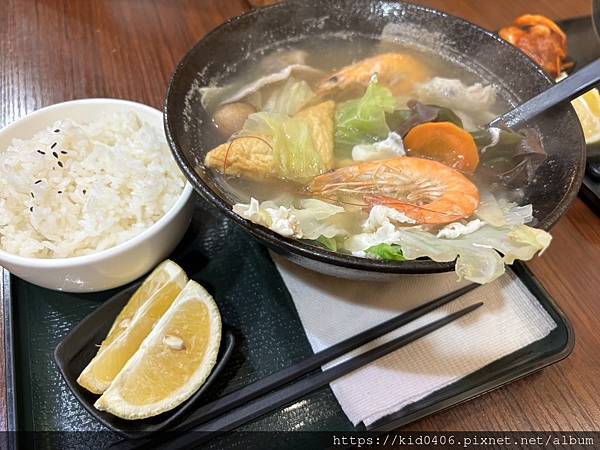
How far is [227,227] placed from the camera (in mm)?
1443

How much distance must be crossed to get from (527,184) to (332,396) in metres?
0.73

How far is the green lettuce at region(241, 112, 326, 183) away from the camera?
124 centimetres

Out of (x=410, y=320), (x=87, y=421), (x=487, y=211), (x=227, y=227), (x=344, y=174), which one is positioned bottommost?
(x=87, y=421)

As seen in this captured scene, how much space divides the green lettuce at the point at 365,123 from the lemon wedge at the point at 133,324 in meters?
0.60

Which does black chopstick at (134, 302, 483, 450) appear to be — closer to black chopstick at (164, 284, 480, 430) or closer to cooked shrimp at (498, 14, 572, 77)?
black chopstick at (164, 284, 480, 430)

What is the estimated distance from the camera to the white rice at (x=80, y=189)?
1.17 meters

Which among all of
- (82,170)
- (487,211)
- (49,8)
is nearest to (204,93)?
(82,170)

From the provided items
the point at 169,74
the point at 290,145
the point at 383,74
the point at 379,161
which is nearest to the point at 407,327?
the point at 379,161

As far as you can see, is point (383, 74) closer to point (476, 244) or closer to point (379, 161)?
point (379, 161)

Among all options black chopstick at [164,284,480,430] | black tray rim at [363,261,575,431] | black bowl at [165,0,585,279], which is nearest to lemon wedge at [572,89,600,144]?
black bowl at [165,0,585,279]

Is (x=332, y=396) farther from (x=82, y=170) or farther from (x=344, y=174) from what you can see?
(x=82, y=170)

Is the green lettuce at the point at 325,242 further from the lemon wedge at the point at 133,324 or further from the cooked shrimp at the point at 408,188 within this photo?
the lemon wedge at the point at 133,324

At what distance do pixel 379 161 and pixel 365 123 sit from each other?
16 cm

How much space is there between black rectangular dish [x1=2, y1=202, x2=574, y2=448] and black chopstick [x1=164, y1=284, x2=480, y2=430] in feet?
0.15
